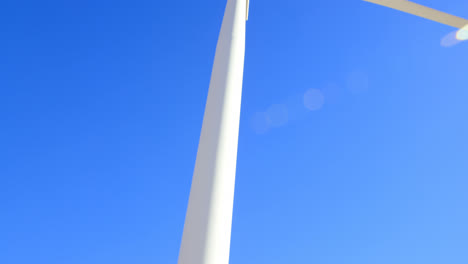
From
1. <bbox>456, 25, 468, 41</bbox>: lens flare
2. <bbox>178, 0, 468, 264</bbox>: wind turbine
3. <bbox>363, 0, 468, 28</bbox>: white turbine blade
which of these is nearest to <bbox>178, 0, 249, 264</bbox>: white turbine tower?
<bbox>178, 0, 468, 264</bbox>: wind turbine

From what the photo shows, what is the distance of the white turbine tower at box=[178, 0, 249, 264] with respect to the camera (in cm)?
634

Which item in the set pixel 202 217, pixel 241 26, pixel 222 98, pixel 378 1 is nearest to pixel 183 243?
pixel 202 217

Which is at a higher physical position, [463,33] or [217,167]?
[463,33]

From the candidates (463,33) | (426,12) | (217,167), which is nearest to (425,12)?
(426,12)

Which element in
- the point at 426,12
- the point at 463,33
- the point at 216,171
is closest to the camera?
the point at 216,171

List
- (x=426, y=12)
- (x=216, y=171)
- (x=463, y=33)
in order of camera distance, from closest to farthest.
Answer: (x=216, y=171), (x=426, y=12), (x=463, y=33)

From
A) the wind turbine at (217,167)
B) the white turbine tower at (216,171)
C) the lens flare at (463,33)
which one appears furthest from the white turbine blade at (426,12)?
the white turbine tower at (216,171)

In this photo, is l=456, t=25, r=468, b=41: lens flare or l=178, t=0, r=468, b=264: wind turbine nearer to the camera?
l=178, t=0, r=468, b=264: wind turbine

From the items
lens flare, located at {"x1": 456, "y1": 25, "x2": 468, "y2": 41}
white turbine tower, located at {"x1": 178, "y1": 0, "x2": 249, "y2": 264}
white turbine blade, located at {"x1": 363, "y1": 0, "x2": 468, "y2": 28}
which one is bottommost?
white turbine tower, located at {"x1": 178, "y1": 0, "x2": 249, "y2": 264}

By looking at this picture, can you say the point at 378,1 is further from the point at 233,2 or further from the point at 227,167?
the point at 227,167

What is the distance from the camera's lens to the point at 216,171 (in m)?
7.12

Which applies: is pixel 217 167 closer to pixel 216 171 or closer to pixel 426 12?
pixel 216 171

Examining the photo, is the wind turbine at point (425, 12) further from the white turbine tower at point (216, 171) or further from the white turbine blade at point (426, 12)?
the white turbine tower at point (216, 171)

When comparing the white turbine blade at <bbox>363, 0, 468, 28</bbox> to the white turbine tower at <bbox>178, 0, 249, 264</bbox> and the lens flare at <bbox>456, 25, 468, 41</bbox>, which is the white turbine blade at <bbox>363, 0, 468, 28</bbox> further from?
the white turbine tower at <bbox>178, 0, 249, 264</bbox>
